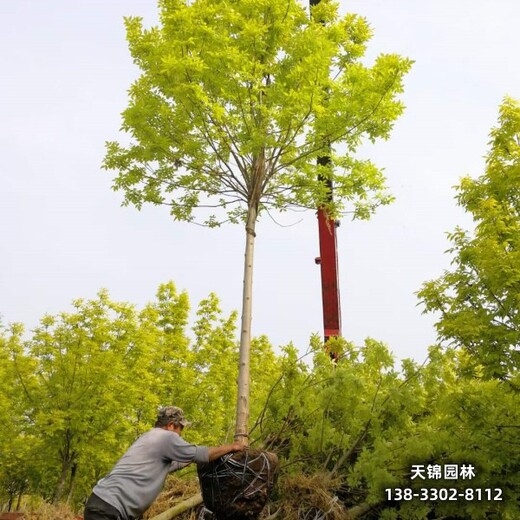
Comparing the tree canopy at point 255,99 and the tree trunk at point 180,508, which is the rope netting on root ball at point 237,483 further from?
the tree canopy at point 255,99

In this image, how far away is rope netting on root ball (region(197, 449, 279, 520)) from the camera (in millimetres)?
4344

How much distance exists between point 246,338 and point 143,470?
335 cm

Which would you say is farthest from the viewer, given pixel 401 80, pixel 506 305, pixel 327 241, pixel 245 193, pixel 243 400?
pixel 327 241

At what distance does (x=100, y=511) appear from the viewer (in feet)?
12.1

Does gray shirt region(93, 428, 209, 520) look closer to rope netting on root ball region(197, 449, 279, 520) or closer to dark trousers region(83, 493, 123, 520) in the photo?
dark trousers region(83, 493, 123, 520)

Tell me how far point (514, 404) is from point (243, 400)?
9.88 feet

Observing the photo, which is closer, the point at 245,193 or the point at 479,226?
the point at 479,226

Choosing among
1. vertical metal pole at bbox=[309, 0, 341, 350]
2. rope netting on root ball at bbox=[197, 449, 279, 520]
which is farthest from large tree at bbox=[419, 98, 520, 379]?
vertical metal pole at bbox=[309, 0, 341, 350]

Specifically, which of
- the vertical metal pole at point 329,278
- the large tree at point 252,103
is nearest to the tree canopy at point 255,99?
the large tree at point 252,103

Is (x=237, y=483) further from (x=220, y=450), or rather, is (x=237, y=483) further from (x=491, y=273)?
(x=491, y=273)

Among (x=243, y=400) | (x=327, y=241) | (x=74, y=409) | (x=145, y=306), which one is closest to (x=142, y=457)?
(x=243, y=400)

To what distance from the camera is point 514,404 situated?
5.45m

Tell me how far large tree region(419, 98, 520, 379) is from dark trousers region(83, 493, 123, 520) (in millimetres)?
3900

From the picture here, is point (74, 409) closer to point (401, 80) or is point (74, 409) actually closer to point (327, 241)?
point (327, 241)
